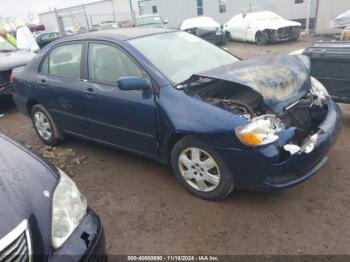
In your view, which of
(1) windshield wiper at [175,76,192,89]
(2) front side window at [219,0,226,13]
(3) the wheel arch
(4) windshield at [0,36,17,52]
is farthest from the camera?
(2) front side window at [219,0,226,13]

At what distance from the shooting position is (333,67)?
440cm

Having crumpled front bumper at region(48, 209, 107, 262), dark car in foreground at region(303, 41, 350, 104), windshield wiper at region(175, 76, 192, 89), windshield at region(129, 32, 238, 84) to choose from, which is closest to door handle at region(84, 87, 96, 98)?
windshield at region(129, 32, 238, 84)

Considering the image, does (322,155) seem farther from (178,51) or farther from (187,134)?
(178,51)

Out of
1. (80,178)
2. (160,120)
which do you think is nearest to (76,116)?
(80,178)

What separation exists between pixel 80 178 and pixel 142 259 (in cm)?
169

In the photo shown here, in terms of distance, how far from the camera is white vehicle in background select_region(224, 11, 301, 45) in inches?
547

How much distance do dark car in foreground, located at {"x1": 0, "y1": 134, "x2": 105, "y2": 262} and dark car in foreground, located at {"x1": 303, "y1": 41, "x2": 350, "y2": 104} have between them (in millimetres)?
3620

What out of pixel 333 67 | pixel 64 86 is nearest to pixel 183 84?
pixel 64 86

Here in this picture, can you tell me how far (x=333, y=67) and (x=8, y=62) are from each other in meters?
6.22

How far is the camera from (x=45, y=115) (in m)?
4.84

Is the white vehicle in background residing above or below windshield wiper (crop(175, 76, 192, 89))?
below

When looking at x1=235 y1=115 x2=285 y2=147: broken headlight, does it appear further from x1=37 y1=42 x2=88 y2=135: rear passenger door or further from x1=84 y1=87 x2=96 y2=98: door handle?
x1=37 y1=42 x2=88 y2=135: rear passenger door

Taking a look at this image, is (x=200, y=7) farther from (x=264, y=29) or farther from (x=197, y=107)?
(x=197, y=107)

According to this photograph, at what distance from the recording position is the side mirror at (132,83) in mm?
3227
